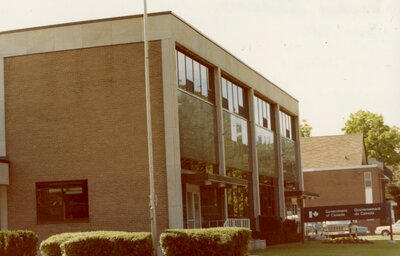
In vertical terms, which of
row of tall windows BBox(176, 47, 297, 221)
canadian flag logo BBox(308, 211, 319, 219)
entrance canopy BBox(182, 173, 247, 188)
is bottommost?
canadian flag logo BBox(308, 211, 319, 219)

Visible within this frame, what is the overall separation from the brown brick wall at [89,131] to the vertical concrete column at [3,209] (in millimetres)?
215

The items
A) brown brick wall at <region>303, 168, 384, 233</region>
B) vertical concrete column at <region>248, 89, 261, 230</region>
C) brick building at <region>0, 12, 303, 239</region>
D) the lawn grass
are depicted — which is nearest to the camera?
the lawn grass

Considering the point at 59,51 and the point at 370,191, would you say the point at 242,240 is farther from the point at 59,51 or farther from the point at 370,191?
the point at 370,191

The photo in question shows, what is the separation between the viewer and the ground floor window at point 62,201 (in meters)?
31.8

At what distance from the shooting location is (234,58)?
40312 millimetres

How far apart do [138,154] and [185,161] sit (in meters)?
A: 2.47

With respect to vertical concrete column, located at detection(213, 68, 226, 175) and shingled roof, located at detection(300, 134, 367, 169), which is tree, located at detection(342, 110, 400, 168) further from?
vertical concrete column, located at detection(213, 68, 226, 175)

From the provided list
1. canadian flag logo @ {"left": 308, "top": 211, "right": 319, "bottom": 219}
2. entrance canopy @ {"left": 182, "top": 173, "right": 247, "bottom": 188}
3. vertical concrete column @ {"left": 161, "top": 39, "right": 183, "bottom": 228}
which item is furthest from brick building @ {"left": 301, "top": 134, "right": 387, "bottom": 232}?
vertical concrete column @ {"left": 161, "top": 39, "right": 183, "bottom": 228}

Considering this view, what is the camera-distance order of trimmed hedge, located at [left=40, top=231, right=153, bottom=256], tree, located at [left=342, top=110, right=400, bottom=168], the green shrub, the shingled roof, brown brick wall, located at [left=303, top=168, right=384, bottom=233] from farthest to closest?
tree, located at [left=342, top=110, right=400, bottom=168] → the shingled roof → brown brick wall, located at [left=303, top=168, right=384, bottom=233] → the green shrub → trimmed hedge, located at [left=40, top=231, right=153, bottom=256]

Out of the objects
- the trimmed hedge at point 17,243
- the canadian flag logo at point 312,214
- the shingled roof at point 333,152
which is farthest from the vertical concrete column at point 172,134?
the shingled roof at point 333,152

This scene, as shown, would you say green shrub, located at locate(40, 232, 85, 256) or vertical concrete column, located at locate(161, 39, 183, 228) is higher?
vertical concrete column, located at locate(161, 39, 183, 228)

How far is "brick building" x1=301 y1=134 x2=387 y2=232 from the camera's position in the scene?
71438 millimetres

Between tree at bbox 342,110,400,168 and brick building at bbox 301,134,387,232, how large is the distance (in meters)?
21.2

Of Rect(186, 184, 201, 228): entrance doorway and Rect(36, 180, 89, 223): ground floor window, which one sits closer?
Rect(36, 180, 89, 223): ground floor window
